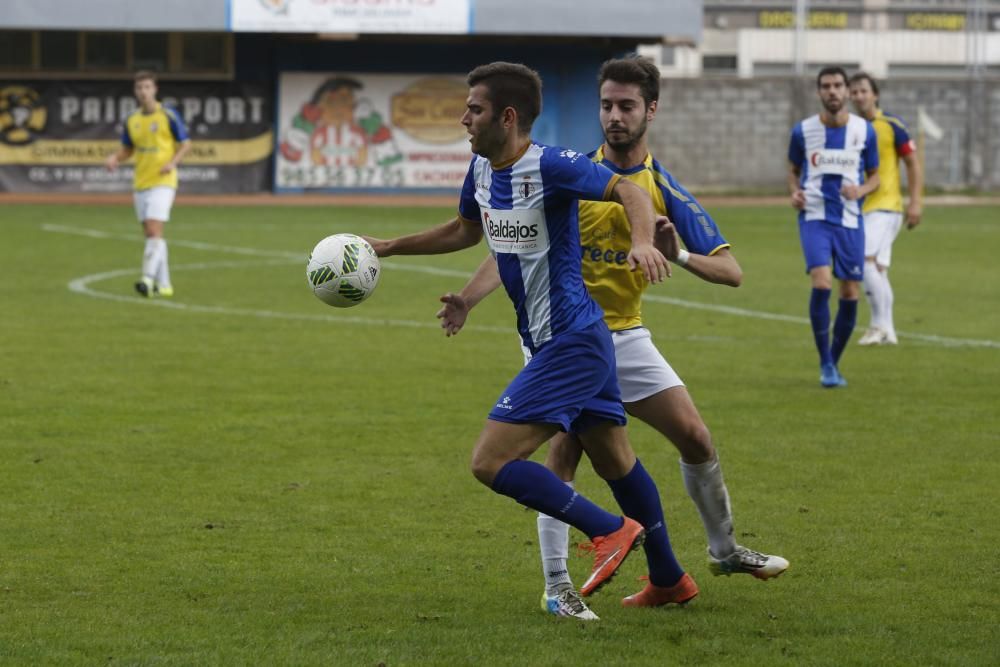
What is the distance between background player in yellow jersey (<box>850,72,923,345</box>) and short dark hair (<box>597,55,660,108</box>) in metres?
8.15

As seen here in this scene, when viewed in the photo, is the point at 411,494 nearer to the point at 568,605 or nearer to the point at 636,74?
the point at 568,605

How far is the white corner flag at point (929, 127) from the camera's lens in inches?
1549

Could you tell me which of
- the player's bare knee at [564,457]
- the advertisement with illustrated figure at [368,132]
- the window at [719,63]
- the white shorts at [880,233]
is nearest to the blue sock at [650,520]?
the player's bare knee at [564,457]

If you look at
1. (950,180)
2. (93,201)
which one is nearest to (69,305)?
(93,201)

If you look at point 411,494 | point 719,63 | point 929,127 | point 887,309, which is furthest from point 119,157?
point 719,63

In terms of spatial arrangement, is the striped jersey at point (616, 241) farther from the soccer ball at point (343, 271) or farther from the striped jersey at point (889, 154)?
the striped jersey at point (889, 154)

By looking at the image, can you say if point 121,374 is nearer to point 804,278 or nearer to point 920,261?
point 804,278

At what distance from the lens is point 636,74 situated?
593 centimetres

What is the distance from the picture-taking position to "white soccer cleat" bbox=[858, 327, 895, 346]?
14055 millimetres

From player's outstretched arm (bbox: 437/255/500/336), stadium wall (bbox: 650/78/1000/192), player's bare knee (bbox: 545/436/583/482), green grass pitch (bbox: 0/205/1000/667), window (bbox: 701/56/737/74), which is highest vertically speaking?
window (bbox: 701/56/737/74)

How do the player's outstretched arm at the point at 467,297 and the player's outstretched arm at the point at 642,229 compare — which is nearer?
the player's outstretched arm at the point at 642,229

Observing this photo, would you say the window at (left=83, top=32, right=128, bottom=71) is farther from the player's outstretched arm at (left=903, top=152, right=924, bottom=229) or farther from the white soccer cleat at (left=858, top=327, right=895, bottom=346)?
the white soccer cleat at (left=858, top=327, right=895, bottom=346)

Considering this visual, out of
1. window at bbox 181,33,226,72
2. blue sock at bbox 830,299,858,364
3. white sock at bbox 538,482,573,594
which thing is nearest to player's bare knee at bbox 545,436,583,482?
white sock at bbox 538,482,573,594

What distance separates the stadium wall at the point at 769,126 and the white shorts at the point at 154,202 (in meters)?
Result: 22.1
